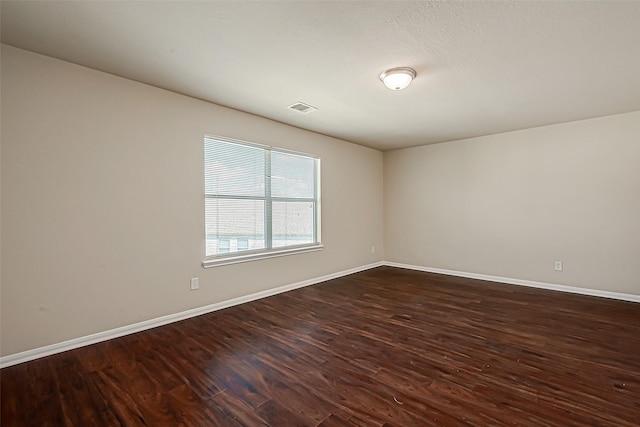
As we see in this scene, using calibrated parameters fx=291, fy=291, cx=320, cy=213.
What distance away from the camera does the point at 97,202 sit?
261 centimetres

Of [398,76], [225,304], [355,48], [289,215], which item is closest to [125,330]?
[225,304]

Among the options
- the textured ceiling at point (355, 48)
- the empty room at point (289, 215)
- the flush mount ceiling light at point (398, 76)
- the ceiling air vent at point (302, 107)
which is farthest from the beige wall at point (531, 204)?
the flush mount ceiling light at point (398, 76)

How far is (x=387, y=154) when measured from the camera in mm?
6113

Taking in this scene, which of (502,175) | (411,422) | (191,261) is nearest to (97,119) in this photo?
(191,261)

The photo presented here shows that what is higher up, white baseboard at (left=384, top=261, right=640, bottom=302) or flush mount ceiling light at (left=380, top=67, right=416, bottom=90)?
flush mount ceiling light at (left=380, top=67, right=416, bottom=90)

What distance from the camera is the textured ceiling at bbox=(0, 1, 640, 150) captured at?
182cm

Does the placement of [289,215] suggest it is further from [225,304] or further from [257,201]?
[225,304]

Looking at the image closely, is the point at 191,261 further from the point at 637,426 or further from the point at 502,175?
the point at 502,175

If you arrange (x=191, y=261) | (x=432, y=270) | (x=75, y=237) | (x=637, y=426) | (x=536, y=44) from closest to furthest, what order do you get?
(x=637, y=426), (x=536, y=44), (x=75, y=237), (x=191, y=261), (x=432, y=270)

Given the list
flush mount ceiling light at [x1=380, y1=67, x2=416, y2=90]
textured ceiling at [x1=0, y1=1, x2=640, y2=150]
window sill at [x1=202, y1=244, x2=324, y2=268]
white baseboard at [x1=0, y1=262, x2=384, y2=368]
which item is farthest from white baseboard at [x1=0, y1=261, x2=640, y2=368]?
flush mount ceiling light at [x1=380, y1=67, x2=416, y2=90]

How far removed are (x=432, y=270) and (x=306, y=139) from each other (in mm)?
3371

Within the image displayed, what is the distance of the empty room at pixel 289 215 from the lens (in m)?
1.83

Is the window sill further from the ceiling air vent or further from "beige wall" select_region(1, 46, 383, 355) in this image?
the ceiling air vent

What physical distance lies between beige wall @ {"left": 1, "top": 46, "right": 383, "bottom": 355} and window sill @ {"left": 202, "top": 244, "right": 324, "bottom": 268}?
8cm
